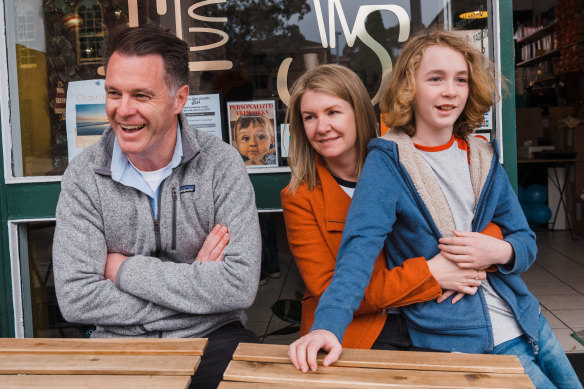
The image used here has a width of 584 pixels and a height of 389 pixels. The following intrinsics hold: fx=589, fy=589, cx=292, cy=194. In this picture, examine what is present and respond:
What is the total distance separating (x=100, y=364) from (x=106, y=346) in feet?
0.36

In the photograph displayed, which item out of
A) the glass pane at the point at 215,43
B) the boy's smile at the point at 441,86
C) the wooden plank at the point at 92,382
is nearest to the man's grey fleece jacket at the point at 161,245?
the wooden plank at the point at 92,382

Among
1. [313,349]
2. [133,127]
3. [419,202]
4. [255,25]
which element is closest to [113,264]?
[133,127]

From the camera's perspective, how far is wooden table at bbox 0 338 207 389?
1214 mm

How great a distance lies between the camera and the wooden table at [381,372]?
3.84ft

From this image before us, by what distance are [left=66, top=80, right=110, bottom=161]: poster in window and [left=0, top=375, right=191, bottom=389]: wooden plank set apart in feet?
5.84

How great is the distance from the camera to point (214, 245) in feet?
6.24

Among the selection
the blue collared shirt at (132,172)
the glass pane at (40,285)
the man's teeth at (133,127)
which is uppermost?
the man's teeth at (133,127)

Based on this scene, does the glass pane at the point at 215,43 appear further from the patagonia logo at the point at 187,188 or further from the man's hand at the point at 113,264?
the man's hand at the point at 113,264

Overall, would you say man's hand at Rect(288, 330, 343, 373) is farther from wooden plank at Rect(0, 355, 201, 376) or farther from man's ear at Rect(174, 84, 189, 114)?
man's ear at Rect(174, 84, 189, 114)

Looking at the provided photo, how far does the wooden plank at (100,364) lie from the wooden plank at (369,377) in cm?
13

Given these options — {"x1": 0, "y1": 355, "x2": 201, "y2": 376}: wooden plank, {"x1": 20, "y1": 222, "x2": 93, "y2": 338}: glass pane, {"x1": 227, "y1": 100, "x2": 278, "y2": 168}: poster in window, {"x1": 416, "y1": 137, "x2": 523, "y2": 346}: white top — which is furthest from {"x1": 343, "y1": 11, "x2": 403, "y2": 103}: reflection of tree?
{"x1": 0, "y1": 355, "x2": 201, "y2": 376}: wooden plank

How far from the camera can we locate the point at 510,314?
5.60ft

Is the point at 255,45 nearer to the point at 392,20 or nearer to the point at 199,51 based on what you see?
the point at 199,51

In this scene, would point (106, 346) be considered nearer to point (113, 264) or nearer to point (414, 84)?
point (113, 264)
